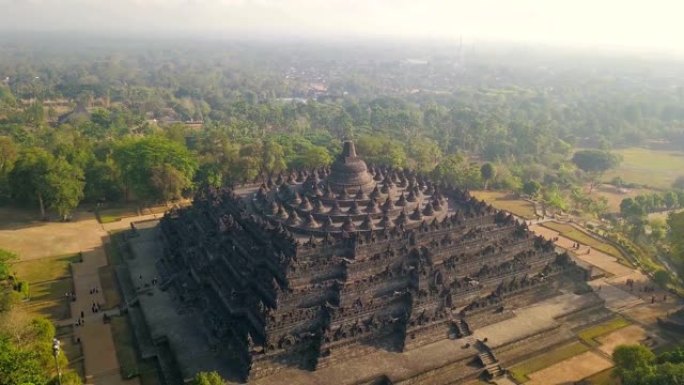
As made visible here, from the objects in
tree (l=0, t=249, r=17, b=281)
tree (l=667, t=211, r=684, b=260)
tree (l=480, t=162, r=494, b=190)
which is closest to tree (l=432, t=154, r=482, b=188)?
tree (l=480, t=162, r=494, b=190)

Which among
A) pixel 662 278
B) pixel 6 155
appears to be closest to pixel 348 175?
pixel 662 278

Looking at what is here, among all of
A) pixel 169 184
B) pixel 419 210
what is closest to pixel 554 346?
pixel 419 210

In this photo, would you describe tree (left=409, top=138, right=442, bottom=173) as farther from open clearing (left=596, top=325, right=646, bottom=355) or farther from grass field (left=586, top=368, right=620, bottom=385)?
grass field (left=586, top=368, right=620, bottom=385)

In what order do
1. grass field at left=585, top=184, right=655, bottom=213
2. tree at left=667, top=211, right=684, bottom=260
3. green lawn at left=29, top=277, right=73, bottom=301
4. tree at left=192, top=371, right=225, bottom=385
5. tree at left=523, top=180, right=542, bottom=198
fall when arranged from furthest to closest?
grass field at left=585, top=184, right=655, bottom=213, tree at left=523, top=180, right=542, bottom=198, tree at left=667, top=211, right=684, bottom=260, green lawn at left=29, top=277, right=73, bottom=301, tree at left=192, top=371, right=225, bottom=385

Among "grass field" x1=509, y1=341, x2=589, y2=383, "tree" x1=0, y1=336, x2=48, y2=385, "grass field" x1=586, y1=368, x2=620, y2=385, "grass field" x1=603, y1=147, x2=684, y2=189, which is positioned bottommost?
"grass field" x1=603, y1=147, x2=684, y2=189

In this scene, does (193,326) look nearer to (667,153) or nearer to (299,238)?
(299,238)
